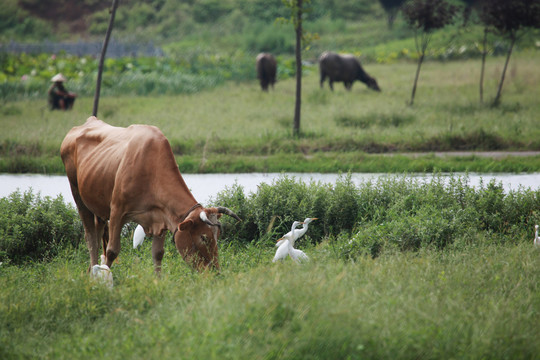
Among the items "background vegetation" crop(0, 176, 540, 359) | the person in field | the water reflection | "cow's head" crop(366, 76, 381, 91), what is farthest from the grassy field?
"background vegetation" crop(0, 176, 540, 359)

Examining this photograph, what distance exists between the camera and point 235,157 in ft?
38.1

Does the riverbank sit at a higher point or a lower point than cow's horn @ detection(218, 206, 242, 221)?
lower

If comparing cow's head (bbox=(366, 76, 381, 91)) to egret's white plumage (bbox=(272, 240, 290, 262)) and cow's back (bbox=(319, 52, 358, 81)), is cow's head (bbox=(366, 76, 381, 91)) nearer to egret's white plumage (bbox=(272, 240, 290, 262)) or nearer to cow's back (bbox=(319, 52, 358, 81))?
cow's back (bbox=(319, 52, 358, 81))

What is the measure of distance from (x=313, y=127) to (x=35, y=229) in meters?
8.17

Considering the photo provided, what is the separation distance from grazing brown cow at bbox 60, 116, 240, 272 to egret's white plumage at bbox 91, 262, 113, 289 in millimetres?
373

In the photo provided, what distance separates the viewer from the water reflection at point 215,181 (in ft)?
32.4

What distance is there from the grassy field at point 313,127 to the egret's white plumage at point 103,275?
212 inches

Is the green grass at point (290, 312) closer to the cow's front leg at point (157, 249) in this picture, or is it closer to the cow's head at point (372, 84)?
the cow's front leg at point (157, 249)

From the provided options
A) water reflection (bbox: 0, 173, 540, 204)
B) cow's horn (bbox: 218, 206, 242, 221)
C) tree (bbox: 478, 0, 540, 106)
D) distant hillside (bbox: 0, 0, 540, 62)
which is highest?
tree (bbox: 478, 0, 540, 106)

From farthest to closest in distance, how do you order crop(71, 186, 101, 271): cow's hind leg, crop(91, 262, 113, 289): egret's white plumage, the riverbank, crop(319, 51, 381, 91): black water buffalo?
crop(319, 51, 381, 91): black water buffalo
the riverbank
crop(71, 186, 101, 271): cow's hind leg
crop(91, 262, 113, 289): egret's white plumage

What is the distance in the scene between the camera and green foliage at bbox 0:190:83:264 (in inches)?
260

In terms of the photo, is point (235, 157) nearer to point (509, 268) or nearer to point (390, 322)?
point (509, 268)

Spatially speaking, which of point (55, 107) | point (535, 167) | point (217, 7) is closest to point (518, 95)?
point (535, 167)

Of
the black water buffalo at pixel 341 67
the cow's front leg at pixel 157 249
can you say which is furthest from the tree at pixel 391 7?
the cow's front leg at pixel 157 249
